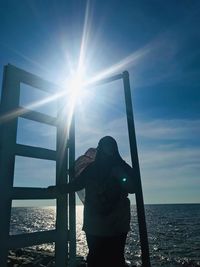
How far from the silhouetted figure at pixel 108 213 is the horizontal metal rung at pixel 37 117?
1.07 meters

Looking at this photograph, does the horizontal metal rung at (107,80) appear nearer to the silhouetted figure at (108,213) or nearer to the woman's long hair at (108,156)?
the woman's long hair at (108,156)

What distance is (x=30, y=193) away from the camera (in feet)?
10.7

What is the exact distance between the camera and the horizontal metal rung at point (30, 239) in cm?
300

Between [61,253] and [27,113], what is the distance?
202 centimetres

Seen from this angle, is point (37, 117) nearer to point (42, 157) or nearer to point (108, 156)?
point (42, 157)

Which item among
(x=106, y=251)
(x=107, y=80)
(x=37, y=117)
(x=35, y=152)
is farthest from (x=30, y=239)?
(x=107, y=80)

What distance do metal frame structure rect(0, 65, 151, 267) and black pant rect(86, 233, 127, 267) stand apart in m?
0.49

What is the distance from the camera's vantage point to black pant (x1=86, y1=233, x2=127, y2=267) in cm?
331

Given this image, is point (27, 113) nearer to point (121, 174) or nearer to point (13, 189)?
Result: point (13, 189)

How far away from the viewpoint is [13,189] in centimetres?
311

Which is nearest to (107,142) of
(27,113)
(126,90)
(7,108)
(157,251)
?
(126,90)

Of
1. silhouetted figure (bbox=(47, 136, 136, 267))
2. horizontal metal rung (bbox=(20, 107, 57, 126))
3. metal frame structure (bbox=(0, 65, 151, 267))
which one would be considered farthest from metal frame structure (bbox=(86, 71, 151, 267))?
horizontal metal rung (bbox=(20, 107, 57, 126))

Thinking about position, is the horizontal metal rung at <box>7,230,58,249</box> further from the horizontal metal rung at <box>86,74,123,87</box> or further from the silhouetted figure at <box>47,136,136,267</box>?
the horizontal metal rung at <box>86,74,123,87</box>

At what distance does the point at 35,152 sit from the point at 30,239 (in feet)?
3.56
